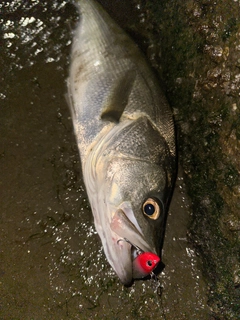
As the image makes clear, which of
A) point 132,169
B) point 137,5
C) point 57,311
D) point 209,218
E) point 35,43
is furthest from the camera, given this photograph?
point 137,5

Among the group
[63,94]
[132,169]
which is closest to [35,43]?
[63,94]

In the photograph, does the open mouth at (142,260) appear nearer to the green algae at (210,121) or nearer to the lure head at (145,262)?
the lure head at (145,262)

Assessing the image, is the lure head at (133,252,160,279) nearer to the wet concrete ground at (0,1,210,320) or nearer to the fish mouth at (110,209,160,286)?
the fish mouth at (110,209,160,286)

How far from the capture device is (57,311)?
2.65 meters

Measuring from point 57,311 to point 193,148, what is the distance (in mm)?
1849

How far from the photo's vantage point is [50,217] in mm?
2812

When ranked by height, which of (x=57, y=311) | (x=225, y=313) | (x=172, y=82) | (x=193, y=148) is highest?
(x=172, y=82)

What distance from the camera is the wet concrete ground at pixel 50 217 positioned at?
8.82 ft

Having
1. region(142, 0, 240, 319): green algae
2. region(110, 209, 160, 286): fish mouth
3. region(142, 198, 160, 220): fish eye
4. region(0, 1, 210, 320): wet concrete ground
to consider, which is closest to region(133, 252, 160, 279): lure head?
region(110, 209, 160, 286): fish mouth

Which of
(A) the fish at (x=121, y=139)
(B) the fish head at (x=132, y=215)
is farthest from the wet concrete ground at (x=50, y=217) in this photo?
(B) the fish head at (x=132, y=215)

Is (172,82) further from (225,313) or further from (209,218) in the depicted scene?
(225,313)

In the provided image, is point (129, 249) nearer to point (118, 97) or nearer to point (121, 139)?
point (121, 139)

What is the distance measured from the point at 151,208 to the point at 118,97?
3.13ft

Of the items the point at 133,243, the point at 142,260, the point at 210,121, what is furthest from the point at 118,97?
the point at 142,260
